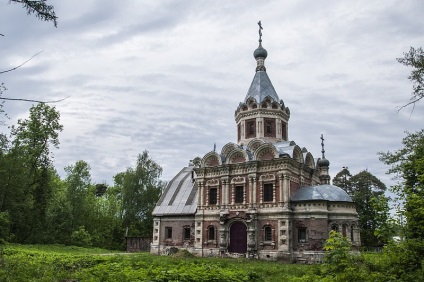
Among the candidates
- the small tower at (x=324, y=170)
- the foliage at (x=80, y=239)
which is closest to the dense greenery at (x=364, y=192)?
the small tower at (x=324, y=170)

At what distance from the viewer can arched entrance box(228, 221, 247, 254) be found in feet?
84.5

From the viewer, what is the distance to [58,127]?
32188 millimetres

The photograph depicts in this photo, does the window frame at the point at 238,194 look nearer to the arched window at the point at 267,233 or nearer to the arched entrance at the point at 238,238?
the arched entrance at the point at 238,238

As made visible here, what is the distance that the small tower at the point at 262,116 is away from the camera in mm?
29281

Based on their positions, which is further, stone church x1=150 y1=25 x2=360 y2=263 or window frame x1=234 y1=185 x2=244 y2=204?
window frame x1=234 y1=185 x2=244 y2=204

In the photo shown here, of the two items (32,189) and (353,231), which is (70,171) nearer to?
(32,189)

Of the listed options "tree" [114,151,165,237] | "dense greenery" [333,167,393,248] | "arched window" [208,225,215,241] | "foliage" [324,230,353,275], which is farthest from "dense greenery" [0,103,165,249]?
"foliage" [324,230,353,275]

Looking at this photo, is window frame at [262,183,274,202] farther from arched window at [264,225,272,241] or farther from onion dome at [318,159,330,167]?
onion dome at [318,159,330,167]

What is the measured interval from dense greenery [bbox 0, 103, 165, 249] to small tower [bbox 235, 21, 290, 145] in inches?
619

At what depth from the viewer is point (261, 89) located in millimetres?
30562

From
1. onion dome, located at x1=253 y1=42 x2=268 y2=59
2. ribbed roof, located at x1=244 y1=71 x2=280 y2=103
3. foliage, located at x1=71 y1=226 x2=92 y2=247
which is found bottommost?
foliage, located at x1=71 y1=226 x2=92 y2=247

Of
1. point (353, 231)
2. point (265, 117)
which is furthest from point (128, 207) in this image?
point (353, 231)

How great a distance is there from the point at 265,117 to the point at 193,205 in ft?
29.4

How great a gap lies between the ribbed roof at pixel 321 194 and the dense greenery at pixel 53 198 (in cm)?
1914
